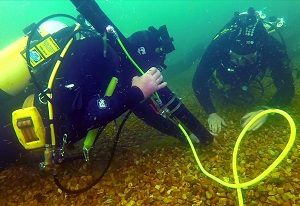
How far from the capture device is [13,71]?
152 inches

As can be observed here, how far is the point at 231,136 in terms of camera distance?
5398 millimetres

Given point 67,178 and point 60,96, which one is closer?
point 60,96

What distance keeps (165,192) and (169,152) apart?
117 centimetres

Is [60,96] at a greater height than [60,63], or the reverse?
[60,63]

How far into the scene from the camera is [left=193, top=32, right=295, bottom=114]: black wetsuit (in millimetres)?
6516

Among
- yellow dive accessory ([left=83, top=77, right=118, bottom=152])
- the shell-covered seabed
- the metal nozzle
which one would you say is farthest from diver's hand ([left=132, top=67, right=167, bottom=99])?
the shell-covered seabed

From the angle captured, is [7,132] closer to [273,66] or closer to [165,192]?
[165,192]

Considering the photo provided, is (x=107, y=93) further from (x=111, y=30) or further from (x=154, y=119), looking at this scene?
(x=154, y=119)

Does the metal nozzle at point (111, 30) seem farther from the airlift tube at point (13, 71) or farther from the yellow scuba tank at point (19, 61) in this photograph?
the airlift tube at point (13, 71)

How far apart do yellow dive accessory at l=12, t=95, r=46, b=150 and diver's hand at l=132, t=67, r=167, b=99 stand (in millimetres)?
1308

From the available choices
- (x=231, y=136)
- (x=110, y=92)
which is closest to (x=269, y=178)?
(x=231, y=136)

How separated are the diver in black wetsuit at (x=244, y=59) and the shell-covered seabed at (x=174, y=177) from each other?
1.09 m

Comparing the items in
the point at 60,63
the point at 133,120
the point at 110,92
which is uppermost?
the point at 60,63

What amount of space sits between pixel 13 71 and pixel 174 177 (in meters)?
2.56
